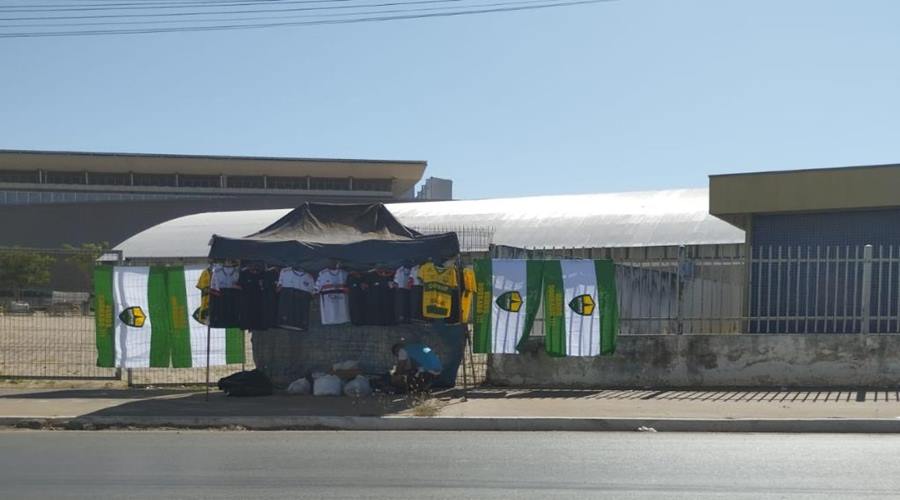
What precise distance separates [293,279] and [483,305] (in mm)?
2845

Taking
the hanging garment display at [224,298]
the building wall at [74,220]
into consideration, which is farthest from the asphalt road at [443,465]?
the building wall at [74,220]

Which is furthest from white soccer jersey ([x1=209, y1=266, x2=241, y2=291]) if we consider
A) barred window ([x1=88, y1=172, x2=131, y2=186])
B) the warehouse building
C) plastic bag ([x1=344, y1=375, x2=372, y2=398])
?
barred window ([x1=88, y1=172, x2=131, y2=186])

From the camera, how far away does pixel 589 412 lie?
11.8 m

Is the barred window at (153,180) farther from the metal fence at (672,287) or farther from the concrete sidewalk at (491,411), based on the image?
the concrete sidewalk at (491,411)

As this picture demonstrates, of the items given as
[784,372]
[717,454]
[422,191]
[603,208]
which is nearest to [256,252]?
[717,454]

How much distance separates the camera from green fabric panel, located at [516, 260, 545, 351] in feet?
46.3

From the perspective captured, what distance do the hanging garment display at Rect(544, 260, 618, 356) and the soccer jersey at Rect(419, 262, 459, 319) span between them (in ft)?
5.37

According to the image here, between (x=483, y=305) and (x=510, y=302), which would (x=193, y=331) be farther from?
(x=510, y=302)

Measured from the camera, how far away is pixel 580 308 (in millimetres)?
A: 14070

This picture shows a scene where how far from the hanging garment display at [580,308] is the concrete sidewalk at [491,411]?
2.38ft

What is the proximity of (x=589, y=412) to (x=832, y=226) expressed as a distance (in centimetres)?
842

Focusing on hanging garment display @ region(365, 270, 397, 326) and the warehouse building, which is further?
the warehouse building

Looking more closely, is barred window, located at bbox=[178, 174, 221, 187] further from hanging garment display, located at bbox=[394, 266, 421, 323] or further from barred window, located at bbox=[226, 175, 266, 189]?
hanging garment display, located at bbox=[394, 266, 421, 323]

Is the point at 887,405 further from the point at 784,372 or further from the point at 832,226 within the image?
the point at 832,226
